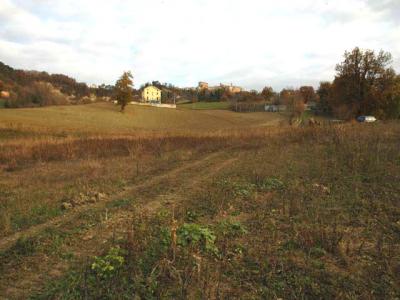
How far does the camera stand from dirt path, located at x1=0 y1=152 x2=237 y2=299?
4.00 m

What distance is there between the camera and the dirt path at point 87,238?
400 centimetres

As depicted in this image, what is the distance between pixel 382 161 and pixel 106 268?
9.52m

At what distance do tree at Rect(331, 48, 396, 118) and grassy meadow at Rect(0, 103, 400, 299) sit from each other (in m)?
30.5

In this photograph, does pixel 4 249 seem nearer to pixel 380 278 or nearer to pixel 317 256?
pixel 317 256

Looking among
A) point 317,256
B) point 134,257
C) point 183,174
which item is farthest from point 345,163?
point 134,257

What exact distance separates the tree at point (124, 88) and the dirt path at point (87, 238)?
6109 cm

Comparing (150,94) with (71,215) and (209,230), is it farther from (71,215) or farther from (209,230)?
(209,230)

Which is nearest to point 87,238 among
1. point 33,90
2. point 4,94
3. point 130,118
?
point 130,118

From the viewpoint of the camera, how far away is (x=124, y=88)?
224 ft

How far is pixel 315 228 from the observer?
5.35 m

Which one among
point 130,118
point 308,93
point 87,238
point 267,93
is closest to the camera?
point 87,238

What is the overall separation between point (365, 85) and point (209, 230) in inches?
1581

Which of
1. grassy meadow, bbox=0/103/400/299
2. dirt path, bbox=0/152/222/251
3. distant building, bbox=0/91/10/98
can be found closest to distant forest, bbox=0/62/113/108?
distant building, bbox=0/91/10/98

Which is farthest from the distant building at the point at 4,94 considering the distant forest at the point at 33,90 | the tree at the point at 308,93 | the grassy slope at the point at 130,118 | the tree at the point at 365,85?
the tree at the point at 308,93
